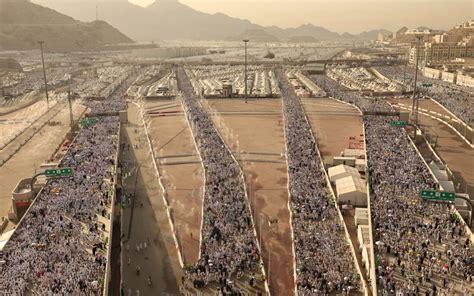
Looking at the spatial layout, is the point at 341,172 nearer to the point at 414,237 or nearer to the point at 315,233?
the point at 315,233

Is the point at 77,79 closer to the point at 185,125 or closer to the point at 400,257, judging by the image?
the point at 185,125

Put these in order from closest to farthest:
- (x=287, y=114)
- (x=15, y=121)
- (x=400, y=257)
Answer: (x=400, y=257) < (x=287, y=114) < (x=15, y=121)

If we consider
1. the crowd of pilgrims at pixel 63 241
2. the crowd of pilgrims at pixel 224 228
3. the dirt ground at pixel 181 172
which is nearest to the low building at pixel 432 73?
the dirt ground at pixel 181 172

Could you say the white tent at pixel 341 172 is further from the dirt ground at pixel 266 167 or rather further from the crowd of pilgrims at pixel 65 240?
the crowd of pilgrims at pixel 65 240

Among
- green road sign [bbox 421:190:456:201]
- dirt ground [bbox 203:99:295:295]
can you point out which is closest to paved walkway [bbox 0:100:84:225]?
dirt ground [bbox 203:99:295:295]

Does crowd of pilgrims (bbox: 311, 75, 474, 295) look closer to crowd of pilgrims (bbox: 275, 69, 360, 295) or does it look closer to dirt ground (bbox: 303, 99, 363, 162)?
crowd of pilgrims (bbox: 275, 69, 360, 295)

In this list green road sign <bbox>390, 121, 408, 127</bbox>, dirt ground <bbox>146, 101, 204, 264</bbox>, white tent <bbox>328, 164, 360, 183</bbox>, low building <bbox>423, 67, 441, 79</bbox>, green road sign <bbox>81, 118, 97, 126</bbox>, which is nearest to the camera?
dirt ground <bbox>146, 101, 204, 264</bbox>

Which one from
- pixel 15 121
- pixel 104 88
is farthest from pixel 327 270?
pixel 104 88
